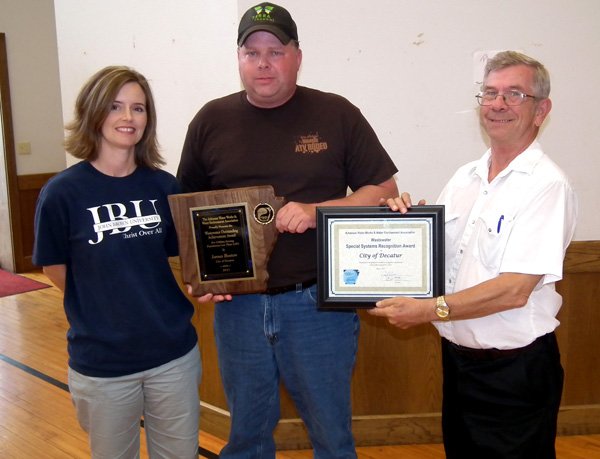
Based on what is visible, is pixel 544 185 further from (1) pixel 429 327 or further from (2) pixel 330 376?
(1) pixel 429 327

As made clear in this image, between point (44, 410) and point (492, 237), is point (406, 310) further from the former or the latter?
point (44, 410)

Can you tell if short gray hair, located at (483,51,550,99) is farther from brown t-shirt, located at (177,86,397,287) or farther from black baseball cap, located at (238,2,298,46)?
black baseball cap, located at (238,2,298,46)

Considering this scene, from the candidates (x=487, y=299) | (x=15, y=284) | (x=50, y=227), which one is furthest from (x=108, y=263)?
(x=15, y=284)

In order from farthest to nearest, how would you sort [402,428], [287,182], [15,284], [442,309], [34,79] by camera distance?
1. [34,79]
2. [15,284]
3. [402,428]
4. [287,182]
5. [442,309]

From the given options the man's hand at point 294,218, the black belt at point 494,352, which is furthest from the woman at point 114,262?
the black belt at point 494,352

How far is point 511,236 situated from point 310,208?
588mm

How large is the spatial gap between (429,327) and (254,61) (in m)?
1.55

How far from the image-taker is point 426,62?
2.55m

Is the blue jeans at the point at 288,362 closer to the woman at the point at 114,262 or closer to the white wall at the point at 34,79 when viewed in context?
the woman at the point at 114,262

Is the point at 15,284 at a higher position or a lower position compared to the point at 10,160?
lower

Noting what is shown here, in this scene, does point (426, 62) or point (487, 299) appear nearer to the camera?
point (487, 299)

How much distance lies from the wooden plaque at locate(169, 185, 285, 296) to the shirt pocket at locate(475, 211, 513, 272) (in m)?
0.59

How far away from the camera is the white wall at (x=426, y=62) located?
2.51 m

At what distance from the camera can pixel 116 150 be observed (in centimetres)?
168
